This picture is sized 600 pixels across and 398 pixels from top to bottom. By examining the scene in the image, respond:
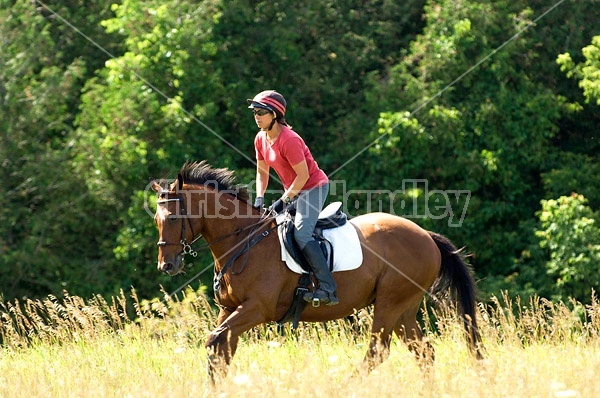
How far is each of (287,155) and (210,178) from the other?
749mm

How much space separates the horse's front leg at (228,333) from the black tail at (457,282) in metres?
2.11

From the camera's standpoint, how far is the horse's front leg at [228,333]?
7.32 metres

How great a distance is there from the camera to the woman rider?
308 inches

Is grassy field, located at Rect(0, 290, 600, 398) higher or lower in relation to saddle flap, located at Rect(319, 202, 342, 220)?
lower

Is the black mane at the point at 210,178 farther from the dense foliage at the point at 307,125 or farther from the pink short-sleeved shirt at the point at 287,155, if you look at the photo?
the dense foliage at the point at 307,125

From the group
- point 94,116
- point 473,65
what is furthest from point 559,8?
point 94,116

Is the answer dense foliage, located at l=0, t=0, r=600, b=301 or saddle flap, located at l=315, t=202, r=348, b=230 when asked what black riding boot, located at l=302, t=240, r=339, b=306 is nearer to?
saddle flap, located at l=315, t=202, r=348, b=230

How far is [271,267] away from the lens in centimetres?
794

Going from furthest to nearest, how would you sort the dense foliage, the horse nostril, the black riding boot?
the dense foliage
the black riding boot
the horse nostril

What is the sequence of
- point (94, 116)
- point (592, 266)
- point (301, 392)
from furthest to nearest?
point (94, 116), point (592, 266), point (301, 392)

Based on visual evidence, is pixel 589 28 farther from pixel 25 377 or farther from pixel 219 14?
pixel 25 377

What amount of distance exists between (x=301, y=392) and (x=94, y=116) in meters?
13.6

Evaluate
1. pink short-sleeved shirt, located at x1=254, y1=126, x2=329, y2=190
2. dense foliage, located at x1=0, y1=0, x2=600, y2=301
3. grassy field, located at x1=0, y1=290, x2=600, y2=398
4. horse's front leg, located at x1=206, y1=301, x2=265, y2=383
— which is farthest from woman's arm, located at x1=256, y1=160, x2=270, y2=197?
dense foliage, located at x1=0, y1=0, x2=600, y2=301

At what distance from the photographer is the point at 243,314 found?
25.1ft
